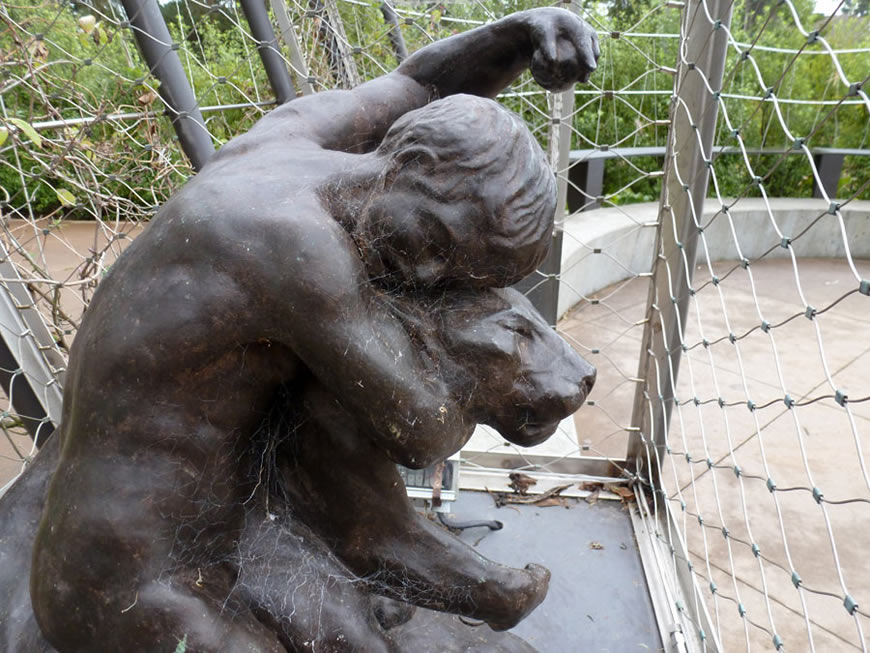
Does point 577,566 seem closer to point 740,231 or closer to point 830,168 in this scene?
point 740,231

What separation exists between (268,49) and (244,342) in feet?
4.13

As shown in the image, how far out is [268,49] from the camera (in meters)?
1.63

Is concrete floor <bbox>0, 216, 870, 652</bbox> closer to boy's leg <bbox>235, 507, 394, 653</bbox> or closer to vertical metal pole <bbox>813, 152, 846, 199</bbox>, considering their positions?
boy's leg <bbox>235, 507, 394, 653</bbox>

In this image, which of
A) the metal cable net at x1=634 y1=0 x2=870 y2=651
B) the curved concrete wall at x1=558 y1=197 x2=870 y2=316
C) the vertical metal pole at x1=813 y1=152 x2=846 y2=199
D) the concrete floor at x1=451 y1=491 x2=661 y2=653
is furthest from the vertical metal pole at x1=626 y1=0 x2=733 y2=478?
Result: the vertical metal pole at x1=813 y1=152 x2=846 y2=199

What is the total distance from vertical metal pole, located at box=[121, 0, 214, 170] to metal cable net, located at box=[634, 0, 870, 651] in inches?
41.1

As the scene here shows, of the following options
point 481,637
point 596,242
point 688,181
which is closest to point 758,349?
point 596,242

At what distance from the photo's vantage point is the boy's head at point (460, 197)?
614 millimetres

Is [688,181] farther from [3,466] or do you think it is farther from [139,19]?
[3,466]

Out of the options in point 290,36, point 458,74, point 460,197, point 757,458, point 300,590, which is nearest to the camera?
point 460,197

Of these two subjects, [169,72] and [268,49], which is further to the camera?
[268,49]

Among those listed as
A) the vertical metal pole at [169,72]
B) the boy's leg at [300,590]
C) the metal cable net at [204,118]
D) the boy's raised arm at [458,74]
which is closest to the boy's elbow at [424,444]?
the boy's leg at [300,590]

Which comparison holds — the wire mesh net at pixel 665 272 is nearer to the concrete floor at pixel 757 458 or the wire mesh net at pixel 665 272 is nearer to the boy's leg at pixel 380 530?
the concrete floor at pixel 757 458

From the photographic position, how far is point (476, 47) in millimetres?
854

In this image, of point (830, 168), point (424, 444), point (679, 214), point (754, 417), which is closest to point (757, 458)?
point (754, 417)
